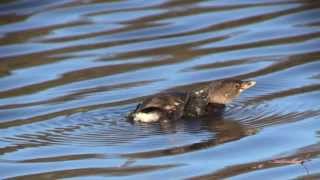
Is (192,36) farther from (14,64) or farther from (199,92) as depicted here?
(199,92)

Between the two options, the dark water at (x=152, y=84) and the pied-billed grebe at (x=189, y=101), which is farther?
the pied-billed grebe at (x=189, y=101)

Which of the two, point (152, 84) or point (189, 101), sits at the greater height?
point (152, 84)

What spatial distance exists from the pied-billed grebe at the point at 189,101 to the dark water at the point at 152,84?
9 centimetres

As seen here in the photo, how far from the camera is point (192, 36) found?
1295 centimetres

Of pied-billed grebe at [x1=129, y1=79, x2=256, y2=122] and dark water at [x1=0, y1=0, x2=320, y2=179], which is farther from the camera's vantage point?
pied-billed grebe at [x1=129, y1=79, x2=256, y2=122]

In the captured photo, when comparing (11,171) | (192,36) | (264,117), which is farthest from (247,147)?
(192,36)

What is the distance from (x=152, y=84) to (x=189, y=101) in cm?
111

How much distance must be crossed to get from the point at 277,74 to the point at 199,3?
3.45 m

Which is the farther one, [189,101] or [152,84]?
[152,84]

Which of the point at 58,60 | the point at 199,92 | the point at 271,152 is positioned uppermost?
the point at 58,60

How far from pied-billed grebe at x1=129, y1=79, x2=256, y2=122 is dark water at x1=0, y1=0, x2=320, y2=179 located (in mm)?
92

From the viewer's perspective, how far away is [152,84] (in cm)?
1096

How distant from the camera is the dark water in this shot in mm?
8391

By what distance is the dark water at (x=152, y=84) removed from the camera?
8391mm
